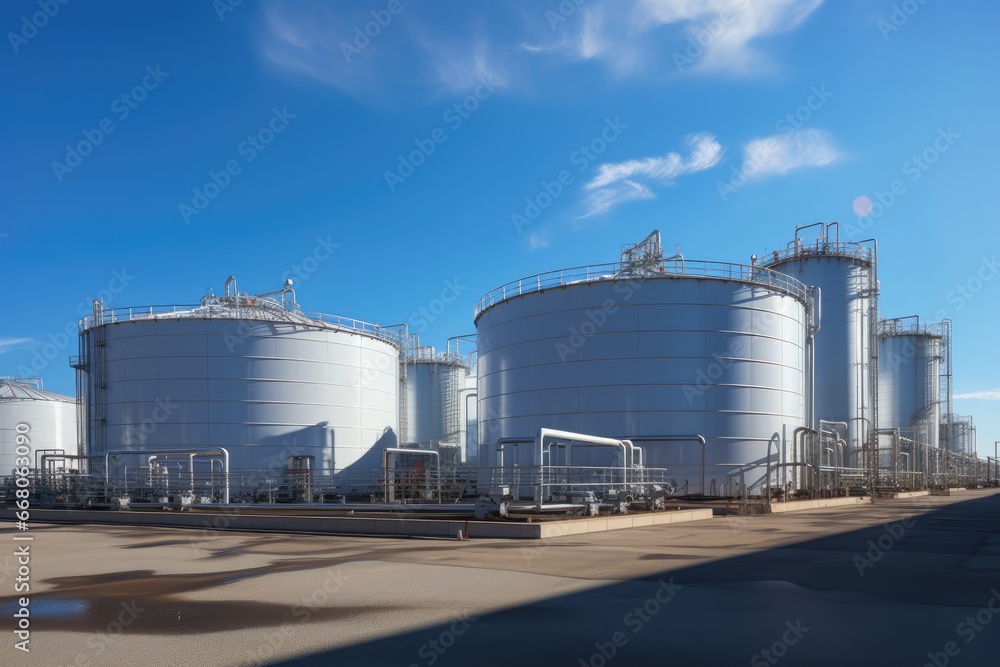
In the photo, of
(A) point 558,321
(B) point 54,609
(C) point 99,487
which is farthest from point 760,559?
(C) point 99,487

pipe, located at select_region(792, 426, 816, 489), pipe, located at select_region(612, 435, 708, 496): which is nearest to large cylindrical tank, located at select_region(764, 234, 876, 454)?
pipe, located at select_region(792, 426, 816, 489)

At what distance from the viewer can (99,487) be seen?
84.2ft

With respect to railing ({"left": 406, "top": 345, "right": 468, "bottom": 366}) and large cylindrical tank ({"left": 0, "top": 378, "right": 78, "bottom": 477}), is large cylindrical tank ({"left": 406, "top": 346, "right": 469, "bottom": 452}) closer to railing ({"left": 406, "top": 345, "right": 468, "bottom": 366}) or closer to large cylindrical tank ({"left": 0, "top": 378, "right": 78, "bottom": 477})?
railing ({"left": 406, "top": 345, "right": 468, "bottom": 366})

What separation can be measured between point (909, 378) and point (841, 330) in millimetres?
24092

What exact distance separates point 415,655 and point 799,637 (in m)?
3.52

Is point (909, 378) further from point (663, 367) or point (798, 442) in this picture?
point (663, 367)

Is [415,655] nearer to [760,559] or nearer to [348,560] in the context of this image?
[348,560]

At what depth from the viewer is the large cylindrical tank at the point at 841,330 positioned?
152 feet

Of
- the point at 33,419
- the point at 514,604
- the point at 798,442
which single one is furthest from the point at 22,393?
the point at 514,604

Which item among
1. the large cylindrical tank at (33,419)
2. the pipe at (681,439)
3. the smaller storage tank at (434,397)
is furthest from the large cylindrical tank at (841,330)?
the large cylindrical tank at (33,419)

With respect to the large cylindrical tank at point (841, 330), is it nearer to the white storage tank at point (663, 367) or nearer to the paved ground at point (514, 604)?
the white storage tank at point (663, 367)

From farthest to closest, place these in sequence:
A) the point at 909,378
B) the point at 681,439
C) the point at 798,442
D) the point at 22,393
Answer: the point at 909,378
the point at 22,393
the point at 798,442
the point at 681,439

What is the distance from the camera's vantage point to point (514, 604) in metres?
8.62

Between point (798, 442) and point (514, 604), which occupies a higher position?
point (514, 604)
